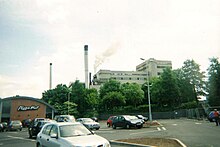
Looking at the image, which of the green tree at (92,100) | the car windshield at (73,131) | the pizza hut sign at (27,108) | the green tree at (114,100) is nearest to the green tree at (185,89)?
the green tree at (114,100)

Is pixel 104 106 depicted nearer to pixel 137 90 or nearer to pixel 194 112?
pixel 137 90

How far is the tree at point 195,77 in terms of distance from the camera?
5375 centimetres

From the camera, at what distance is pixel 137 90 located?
→ 6688 cm

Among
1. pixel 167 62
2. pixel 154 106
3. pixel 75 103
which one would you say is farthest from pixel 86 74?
pixel 167 62

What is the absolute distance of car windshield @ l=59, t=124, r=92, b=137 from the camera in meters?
8.83

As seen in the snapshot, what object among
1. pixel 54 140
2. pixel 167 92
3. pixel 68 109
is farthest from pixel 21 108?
pixel 54 140

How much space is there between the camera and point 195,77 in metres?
54.1

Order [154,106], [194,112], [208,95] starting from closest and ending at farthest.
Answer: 1. [194,112]
2. [208,95]
3. [154,106]

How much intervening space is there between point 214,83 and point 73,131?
45.5 meters

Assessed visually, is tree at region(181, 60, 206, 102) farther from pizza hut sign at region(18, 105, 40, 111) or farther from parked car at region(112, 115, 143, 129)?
pizza hut sign at region(18, 105, 40, 111)

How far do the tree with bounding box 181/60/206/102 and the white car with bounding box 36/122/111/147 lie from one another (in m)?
48.9

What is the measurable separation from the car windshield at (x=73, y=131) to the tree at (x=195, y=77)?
48.9 meters

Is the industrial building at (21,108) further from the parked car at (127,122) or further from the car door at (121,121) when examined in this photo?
the car door at (121,121)

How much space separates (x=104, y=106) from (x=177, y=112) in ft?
72.3
